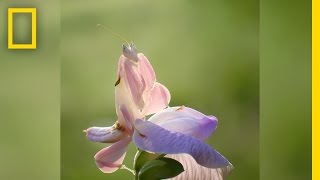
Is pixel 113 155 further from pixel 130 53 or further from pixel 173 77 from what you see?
pixel 173 77

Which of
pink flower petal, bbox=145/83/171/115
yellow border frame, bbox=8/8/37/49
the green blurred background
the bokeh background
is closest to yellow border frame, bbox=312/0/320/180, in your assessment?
the green blurred background

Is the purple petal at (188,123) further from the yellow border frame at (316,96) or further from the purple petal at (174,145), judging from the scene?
the yellow border frame at (316,96)

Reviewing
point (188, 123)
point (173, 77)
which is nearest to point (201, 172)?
point (188, 123)

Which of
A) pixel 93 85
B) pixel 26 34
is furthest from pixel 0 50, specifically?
pixel 93 85

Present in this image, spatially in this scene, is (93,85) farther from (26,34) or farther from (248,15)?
(248,15)

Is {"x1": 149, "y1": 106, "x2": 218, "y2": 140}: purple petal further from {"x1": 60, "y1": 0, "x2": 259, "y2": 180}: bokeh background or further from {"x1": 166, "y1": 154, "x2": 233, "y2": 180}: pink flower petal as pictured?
{"x1": 60, "y1": 0, "x2": 259, "y2": 180}: bokeh background
